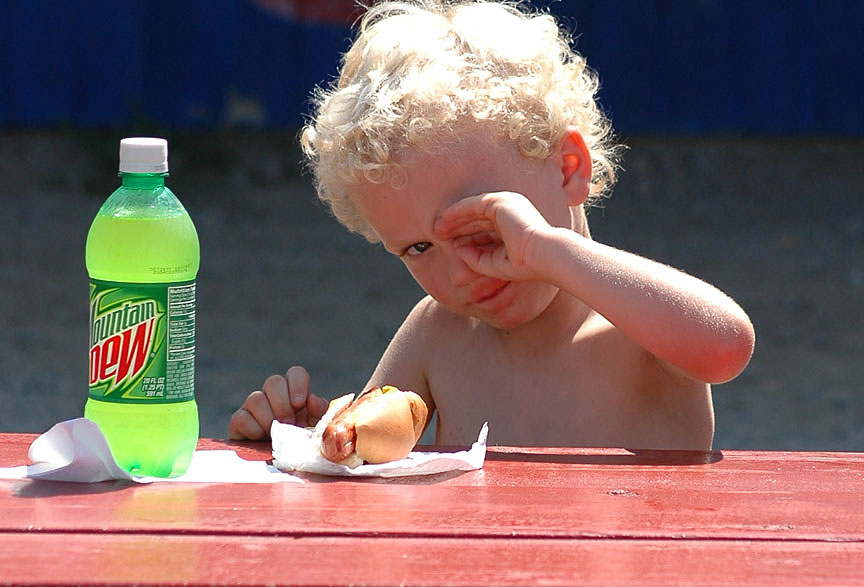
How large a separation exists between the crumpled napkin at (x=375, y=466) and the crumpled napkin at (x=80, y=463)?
0.14 ft

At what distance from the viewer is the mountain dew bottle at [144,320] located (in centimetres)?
160

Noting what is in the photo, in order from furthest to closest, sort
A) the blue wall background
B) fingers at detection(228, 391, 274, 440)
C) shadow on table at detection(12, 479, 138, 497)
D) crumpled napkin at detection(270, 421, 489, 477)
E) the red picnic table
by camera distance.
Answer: the blue wall background, fingers at detection(228, 391, 274, 440), crumpled napkin at detection(270, 421, 489, 477), shadow on table at detection(12, 479, 138, 497), the red picnic table

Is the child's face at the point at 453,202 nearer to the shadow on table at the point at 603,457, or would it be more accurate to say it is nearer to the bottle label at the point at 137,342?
the shadow on table at the point at 603,457

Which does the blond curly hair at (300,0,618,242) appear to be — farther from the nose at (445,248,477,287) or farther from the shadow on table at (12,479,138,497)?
the shadow on table at (12,479,138,497)

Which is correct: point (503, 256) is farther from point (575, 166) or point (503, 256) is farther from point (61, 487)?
point (61, 487)

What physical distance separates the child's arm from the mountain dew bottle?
514 mm

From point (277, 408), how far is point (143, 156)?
555 millimetres

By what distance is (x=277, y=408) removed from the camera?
2035mm

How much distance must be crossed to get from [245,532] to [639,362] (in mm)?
1040

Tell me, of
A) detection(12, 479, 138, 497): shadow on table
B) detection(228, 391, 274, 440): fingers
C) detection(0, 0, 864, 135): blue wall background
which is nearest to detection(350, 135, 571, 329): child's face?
detection(228, 391, 274, 440): fingers

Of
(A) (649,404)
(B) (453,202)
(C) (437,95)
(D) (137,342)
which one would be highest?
(C) (437,95)

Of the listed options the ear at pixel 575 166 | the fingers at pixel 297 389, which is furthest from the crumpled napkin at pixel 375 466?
the ear at pixel 575 166

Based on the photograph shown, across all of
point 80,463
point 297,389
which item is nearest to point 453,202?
point 297,389

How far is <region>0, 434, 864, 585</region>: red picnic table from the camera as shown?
4.15ft
